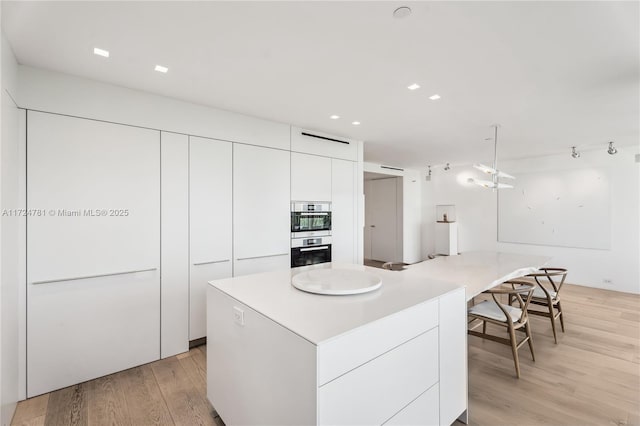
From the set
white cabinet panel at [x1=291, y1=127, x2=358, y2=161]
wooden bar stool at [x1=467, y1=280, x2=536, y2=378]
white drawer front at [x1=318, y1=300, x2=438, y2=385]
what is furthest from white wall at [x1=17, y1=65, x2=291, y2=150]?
wooden bar stool at [x1=467, y1=280, x2=536, y2=378]

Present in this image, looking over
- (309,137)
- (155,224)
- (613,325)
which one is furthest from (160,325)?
(613,325)

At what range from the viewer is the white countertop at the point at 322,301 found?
47.9 inches

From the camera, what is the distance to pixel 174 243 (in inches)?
112

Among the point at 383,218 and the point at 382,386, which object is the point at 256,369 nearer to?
the point at 382,386

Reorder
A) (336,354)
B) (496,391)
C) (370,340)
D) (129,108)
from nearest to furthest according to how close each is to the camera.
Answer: (336,354) < (370,340) < (496,391) < (129,108)

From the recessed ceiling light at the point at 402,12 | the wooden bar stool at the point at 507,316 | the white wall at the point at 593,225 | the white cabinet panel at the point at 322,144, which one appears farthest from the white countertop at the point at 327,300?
the white wall at the point at 593,225

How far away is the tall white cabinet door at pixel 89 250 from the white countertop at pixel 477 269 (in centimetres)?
246

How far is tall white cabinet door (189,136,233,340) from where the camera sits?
2.96 meters

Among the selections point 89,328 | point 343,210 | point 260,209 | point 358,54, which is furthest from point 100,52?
point 343,210

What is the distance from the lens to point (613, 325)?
355cm

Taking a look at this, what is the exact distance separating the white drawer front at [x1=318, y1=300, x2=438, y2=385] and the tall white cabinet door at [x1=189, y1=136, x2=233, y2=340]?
7.42 ft

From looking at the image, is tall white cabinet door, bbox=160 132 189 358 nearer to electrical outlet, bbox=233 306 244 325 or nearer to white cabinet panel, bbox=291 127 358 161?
white cabinet panel, bbox=291 127 358 161

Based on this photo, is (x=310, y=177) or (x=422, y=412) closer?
(x=422, y=412)

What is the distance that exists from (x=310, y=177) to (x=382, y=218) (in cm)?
426
